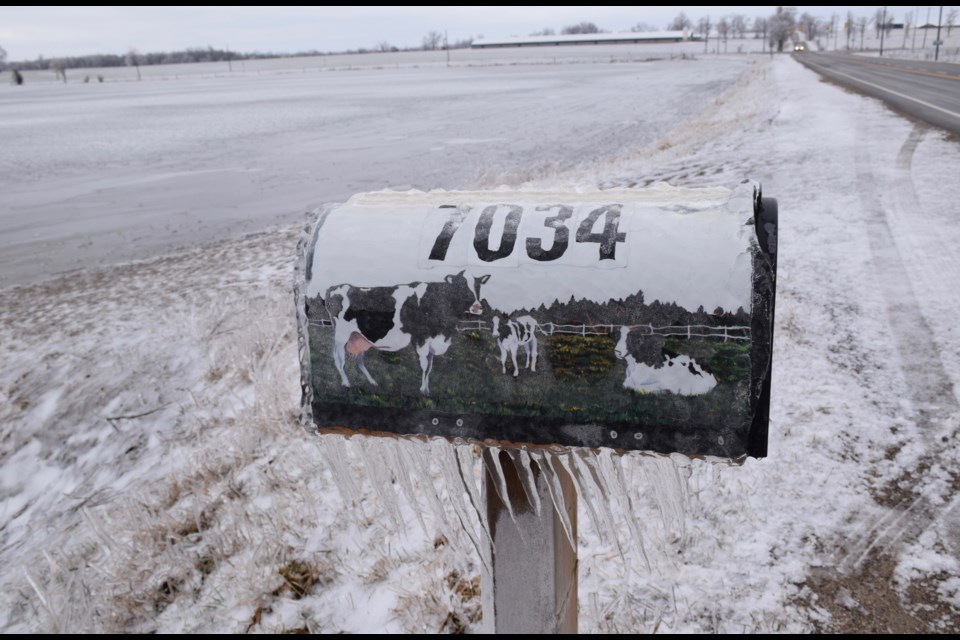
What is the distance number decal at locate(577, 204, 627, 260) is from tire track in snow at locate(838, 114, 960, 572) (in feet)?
6.65

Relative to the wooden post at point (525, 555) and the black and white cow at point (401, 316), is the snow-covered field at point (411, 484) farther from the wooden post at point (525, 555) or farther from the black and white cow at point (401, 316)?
the black and white cow at point (401, 316)

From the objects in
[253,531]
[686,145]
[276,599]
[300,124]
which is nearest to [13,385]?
[253,531]

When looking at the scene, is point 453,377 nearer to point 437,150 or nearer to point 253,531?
point 253,531

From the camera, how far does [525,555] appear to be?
1.54 meters

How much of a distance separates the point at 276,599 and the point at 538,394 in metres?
2.12

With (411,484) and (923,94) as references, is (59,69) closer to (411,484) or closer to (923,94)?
(923,94)

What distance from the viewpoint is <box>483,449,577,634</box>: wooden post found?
4.77 feet

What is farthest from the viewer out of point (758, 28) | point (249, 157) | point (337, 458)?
point (758, 28)

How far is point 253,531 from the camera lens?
10.5ft

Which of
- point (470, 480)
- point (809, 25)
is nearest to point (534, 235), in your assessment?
point (470, 480)

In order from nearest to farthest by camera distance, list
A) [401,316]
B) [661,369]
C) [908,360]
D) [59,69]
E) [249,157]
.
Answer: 1. [661,369]
2. [401,316]
3. [908,360]
4. [249,157]
5. [59,69]

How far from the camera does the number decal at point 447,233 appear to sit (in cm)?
126

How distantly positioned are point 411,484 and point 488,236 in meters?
0.84

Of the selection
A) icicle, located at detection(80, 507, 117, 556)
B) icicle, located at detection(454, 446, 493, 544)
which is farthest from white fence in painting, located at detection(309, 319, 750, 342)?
icicle, located at detection(80, 507, 117, 556)
